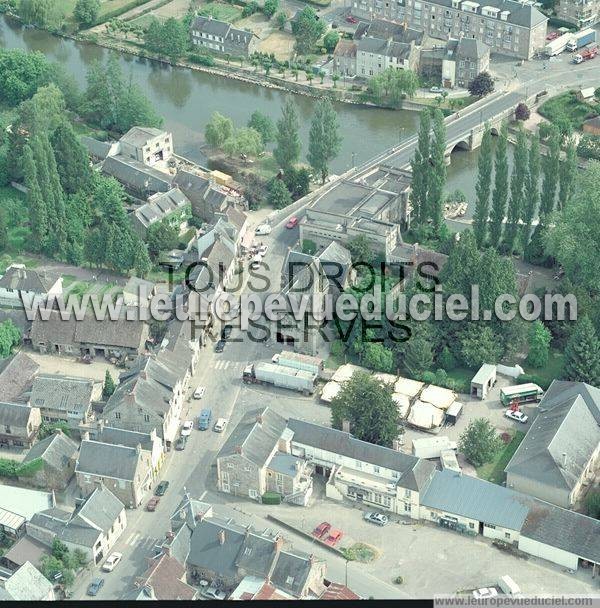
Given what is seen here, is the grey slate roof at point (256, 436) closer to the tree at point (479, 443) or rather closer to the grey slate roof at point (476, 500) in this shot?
the grey slate roof at point (476, 500)

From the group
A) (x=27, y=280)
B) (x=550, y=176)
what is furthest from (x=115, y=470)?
(x=550, y=176)

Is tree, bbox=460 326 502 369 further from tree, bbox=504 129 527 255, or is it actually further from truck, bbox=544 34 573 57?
truck, bbox=544 34 573 57

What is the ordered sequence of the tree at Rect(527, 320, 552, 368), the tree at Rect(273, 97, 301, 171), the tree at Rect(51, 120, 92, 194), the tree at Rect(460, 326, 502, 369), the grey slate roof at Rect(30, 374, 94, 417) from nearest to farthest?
the grey slate roof at Rect(30, 374, 94, 417) → the tree at Rect(460, 326, 502, 369) → the tree at Rect(527, 320, 552, 368) → the tree at Rect(51, 120, 92, 194) → the tree at Rect(273, 97, 301, 171)

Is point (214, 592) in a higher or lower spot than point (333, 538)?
lower

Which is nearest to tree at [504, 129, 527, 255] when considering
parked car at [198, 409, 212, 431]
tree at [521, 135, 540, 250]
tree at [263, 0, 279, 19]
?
tree at [521, 135, 540, 250]

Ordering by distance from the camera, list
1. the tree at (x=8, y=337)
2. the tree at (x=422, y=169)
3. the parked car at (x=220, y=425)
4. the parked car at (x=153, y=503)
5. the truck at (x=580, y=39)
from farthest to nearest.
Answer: the truck at (x=580, y=39) < the tree at (x=422, y=169) < the tree at (x=8, y=337) < the parked car at (x=220, y=425) < the parked car at (x=153, y=503)

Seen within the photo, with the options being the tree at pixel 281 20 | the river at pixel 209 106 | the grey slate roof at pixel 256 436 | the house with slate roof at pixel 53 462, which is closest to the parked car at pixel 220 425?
the grey slate roof at pixel 256 436

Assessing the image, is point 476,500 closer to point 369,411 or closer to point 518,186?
point 369,411
